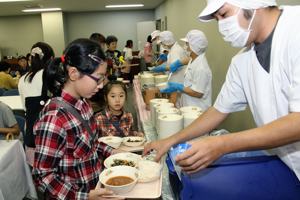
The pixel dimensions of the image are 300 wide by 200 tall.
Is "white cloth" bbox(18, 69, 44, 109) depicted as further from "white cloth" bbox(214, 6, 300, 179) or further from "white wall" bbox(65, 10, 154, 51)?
"white wall" bbox(65, 10, 154, 51)

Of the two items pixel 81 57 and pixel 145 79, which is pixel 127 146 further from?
pixel 145 79

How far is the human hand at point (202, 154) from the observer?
70 centimetres

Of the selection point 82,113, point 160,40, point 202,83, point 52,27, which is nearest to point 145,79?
point 202,83

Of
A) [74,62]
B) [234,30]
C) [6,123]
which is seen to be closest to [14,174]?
[6,123]

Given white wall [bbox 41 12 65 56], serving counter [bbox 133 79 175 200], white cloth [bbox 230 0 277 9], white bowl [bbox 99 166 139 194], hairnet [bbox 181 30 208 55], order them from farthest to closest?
white wall [bbox 41 12 65 56], hairnet [bbox 181 30 208 55], serving counter [bbox 133 79 175 200], white bowl [bbox 99 166 139 194], white cloth [bbox 230 0 277 9]

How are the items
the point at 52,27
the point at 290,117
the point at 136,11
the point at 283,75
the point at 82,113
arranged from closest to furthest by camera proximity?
the point at 290,117, the point at 283,75, the point at 82,113, the point at 52,27, the point at 136,11

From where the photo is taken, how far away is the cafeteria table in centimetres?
178

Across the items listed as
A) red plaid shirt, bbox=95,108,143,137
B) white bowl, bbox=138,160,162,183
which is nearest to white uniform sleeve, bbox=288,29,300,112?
white bowl, bbox=138,160,162,183

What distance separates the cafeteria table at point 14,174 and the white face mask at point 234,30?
1551mm

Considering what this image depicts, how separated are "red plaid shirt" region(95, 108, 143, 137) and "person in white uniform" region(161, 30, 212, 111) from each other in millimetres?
464

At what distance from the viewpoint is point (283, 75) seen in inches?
32.2

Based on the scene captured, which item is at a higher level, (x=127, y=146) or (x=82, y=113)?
(x=82, y=113)

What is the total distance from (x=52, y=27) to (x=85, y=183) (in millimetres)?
8489

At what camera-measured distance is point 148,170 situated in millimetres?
1156
